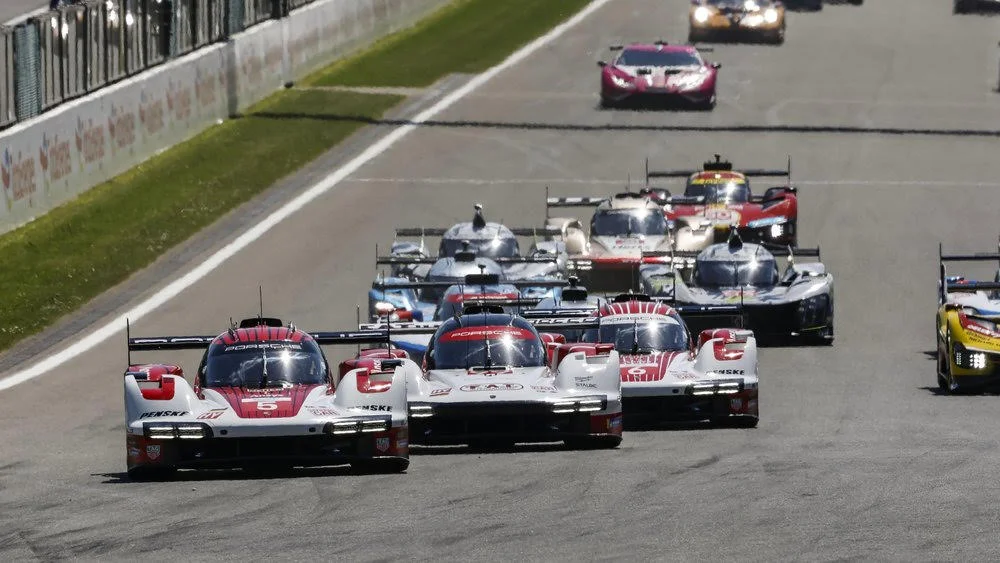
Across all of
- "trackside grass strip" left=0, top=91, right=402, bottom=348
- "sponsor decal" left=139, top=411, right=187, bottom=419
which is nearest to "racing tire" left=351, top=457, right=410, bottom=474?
"sponsor decal" left=139, top=411, right=187, bottom=419

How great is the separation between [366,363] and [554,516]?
12.5 feet

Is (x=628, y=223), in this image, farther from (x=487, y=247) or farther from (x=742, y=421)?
(x=742, y=421)

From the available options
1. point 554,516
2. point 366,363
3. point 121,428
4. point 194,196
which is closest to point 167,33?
point 194,196

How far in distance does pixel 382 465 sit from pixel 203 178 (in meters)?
20.7

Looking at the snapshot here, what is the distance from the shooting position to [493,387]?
20016mm

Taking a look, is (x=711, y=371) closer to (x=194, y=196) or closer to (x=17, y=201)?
(x=17, y=201)

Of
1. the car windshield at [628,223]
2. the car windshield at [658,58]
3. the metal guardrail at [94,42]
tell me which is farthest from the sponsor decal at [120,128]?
the car windshield at [658,58]

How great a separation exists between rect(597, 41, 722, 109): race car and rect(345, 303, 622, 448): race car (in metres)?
27.5

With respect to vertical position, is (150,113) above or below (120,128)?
above

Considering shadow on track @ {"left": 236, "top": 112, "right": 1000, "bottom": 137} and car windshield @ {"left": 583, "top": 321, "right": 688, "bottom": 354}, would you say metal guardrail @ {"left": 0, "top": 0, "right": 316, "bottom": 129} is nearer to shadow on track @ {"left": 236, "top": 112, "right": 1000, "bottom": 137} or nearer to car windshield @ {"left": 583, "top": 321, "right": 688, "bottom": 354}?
shadow on track @ {"left": 236, "top": 112, "right": 1000, "bottom": 137}

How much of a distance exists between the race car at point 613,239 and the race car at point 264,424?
1389 centimetres

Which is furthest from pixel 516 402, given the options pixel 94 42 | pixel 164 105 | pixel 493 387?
pixel 164 105

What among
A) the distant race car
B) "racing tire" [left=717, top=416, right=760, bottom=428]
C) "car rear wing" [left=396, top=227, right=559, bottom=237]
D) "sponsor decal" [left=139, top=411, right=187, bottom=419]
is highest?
the distant race car

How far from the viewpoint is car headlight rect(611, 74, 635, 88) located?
47.9 m
